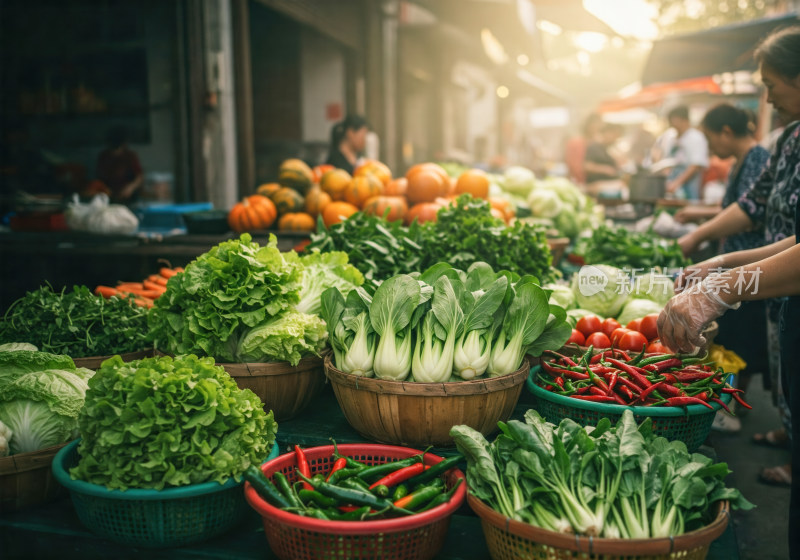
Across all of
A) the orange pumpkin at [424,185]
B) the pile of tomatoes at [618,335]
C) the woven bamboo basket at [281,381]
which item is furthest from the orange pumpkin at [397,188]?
the woven bamboo basket at [281,381]

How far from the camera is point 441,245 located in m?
3.69

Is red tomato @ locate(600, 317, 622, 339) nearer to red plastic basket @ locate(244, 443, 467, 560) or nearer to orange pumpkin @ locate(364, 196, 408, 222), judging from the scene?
red plastic basket @ locate(244, 443, 467, 560)

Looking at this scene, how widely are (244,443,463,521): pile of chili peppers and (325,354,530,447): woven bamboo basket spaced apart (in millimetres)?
206

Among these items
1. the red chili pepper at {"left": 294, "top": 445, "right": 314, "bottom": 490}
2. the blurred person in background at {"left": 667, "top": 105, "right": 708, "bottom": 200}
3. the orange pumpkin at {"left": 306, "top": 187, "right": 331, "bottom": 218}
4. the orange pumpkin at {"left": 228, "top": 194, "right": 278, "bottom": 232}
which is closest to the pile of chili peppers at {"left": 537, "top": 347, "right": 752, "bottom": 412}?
the red chili pepper at {"left": 294, "top": 445, "right": 314, "bottom": 490}

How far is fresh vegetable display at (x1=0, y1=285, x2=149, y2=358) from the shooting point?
9.93ft

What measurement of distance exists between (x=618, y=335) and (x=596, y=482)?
4.36ft

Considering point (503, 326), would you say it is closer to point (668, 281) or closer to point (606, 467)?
point (606, 467)

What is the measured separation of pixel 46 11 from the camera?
8828 millimetres

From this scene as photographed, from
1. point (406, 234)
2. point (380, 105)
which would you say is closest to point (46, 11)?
point (380, 105)

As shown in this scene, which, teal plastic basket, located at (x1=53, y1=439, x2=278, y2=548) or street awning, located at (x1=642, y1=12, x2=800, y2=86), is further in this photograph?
street awning, located at (x1=642, y1=12, x2=800, y2=86)

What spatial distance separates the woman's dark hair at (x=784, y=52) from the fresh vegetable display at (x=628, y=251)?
5.59 feet

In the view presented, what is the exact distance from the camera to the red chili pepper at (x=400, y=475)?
6.84ft

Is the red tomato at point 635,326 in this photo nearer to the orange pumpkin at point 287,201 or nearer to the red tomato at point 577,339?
the red tomato at point 577,339

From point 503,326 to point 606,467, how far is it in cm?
77
